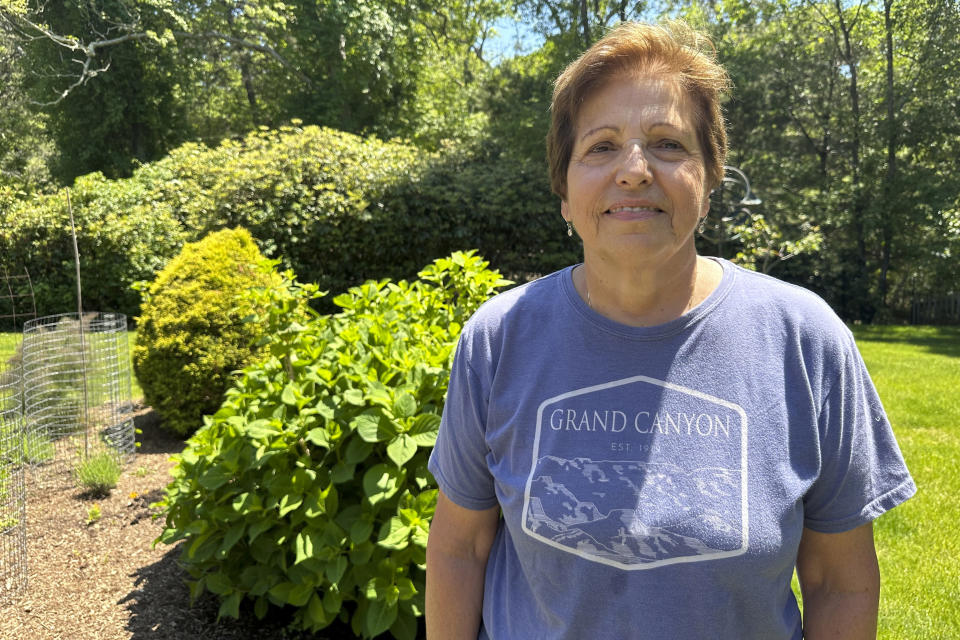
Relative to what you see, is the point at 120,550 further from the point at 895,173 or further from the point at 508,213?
the point at 895,173

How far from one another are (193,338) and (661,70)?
5.22 meters

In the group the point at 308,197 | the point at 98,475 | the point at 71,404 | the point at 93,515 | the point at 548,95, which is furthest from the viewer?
the point at 548,95

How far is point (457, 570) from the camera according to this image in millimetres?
1393

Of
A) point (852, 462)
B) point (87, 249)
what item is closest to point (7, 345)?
point (87, 249)

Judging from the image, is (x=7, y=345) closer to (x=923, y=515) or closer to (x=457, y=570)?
(x=457, y=570)

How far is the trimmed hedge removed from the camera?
9.90 meters

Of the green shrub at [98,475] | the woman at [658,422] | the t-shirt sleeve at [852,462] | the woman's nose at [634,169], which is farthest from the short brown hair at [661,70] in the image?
the green shrub at [98,475]

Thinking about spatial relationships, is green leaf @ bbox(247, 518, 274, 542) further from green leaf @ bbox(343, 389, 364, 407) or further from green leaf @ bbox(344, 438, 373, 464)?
green leaf @ bbox(343, 389, 364, 407)

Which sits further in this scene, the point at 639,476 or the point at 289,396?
the point at 289,396

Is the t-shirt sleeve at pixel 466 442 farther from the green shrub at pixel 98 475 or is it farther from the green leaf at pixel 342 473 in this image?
the green shrub at pixel 98 475

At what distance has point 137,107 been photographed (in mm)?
20422

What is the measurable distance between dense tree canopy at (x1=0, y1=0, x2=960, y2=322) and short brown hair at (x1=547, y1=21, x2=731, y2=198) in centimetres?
1119

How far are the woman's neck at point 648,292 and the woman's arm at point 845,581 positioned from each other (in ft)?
1.51

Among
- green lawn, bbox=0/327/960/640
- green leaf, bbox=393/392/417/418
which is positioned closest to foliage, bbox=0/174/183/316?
green lawn, bbox=0/327/960/640
